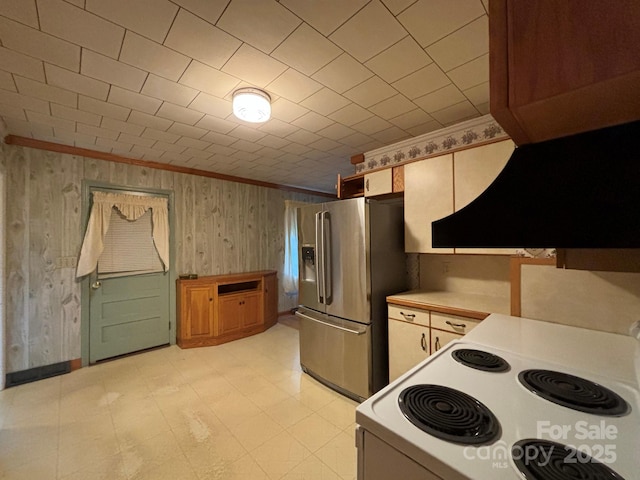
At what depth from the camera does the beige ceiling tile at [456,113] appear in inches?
80.4

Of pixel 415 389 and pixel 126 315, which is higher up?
pixel 415 389

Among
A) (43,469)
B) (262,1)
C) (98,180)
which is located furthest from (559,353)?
(98,180)

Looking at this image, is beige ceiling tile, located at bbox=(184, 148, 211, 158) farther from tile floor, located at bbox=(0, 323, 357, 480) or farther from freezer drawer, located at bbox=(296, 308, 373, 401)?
tile floor, located at bbox=(0, 323, 357, 480)

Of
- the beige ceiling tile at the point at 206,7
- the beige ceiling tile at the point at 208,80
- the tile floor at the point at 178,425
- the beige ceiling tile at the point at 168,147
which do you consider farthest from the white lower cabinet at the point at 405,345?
the beige ceiling tile at the point at 168,147

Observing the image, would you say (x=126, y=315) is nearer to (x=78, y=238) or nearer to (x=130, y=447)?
(x=78, y=238)

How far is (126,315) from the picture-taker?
3143mm

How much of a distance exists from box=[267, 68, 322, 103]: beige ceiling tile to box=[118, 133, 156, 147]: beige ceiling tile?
1.66m

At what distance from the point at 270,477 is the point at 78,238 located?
314 centimetres

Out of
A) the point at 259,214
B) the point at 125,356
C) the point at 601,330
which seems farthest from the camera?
the point at 259,214

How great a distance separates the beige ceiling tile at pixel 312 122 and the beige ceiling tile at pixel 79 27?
1256 mm

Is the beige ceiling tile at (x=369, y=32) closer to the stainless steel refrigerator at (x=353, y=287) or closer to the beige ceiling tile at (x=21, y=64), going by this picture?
the stainless steel refrigerator at (x=353, y=287)

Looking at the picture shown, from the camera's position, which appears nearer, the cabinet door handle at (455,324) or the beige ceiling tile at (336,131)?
the cabinet door handle at (455,324)

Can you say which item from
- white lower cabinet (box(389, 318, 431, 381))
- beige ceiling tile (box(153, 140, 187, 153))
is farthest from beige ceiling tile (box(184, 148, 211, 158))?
white lower cabinet (box(389, 318, 431, 381))

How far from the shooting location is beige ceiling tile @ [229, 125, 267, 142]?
7.90 ft
